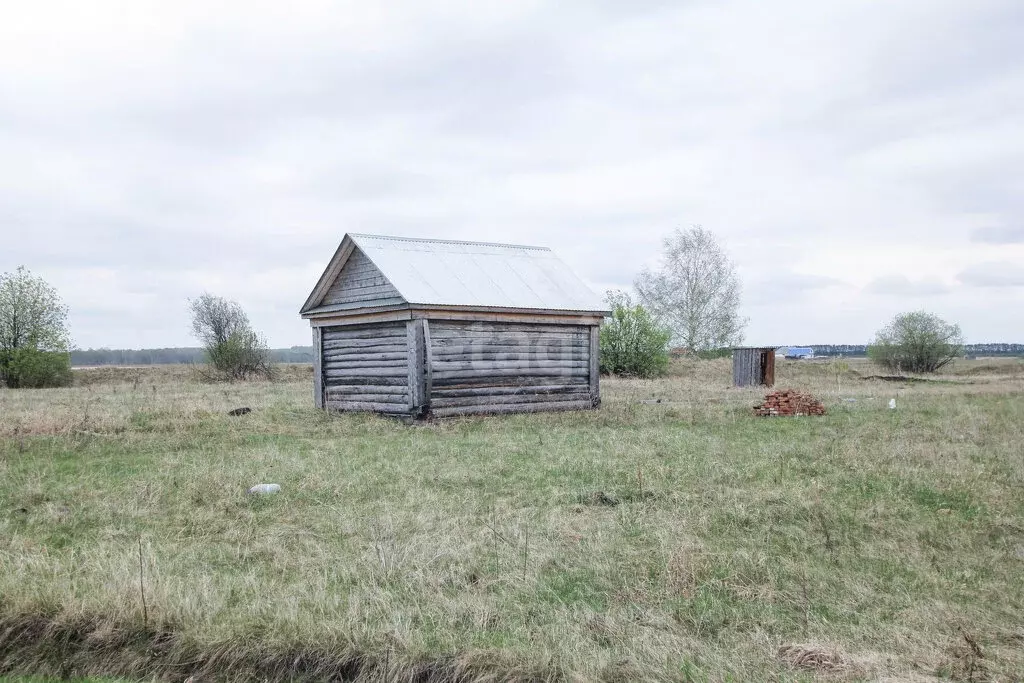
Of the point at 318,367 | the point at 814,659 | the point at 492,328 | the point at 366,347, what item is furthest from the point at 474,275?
the point at 814,659

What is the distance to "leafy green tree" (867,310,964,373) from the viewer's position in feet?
158

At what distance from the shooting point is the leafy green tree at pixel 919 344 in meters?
48.1

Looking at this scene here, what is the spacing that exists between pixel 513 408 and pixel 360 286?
471 cm

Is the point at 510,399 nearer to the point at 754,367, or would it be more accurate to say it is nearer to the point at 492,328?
the point at 492,328

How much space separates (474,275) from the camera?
798 inches

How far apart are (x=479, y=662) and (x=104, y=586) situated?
304 centimetres

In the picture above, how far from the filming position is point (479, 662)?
5.14 metres

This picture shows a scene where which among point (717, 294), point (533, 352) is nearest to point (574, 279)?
point (533, 352)

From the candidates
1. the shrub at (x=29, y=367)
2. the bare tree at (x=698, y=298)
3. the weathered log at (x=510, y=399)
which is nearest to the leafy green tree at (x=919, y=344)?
the bare tree at (x=698, y=298)

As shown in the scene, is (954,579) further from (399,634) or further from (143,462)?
(143,462)

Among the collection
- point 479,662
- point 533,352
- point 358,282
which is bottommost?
point 479,662

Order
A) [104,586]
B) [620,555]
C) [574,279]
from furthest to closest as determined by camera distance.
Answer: [574,279], [620,555], [104,586]

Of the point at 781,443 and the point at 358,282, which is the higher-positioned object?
the point at 358,282

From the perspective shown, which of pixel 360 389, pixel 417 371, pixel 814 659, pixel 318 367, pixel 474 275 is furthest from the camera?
pixel 318 367
